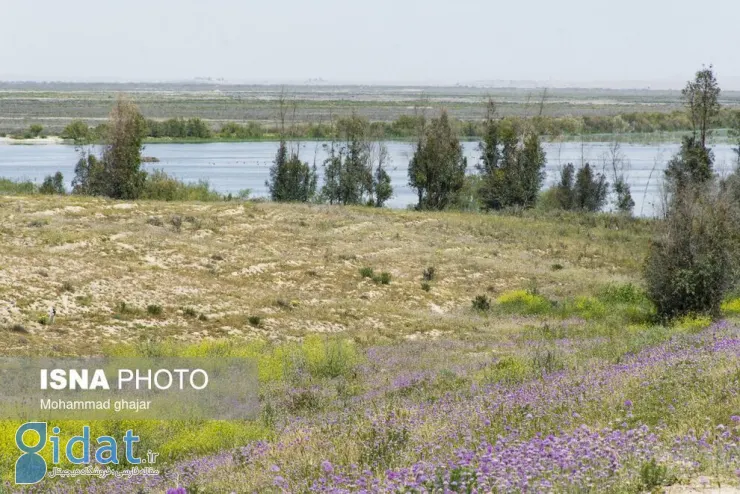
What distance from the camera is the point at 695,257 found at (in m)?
25.4

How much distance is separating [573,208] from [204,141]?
80.9 metres

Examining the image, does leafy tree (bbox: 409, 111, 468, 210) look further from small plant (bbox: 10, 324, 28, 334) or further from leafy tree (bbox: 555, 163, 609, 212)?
small plant (bbox: 10, 324, 28, 334)

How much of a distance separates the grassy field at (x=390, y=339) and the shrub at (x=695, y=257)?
48.4 inches

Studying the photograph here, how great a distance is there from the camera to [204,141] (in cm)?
14150

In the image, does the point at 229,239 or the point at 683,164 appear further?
the point at 683,164

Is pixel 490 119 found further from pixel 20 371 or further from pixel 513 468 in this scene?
pixel 513 468

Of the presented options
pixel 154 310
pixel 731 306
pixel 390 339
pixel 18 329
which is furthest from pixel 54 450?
pixel 731 306

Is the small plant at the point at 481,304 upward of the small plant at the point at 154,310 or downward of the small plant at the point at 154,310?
downward

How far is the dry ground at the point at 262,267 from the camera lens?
24703mm

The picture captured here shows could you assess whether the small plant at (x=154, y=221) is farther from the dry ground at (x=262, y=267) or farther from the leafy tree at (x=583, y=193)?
the leafy tree at (x=583, y=193)

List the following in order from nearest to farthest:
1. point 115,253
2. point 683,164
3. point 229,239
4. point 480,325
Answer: point 480,325, point 115,253, point 229,239, point 683,164

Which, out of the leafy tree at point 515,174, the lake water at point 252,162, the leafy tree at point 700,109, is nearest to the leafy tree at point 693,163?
the leafy tree at point 700,109

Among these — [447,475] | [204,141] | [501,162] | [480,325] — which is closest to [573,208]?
[501,162]

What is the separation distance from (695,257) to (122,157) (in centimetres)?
4201
